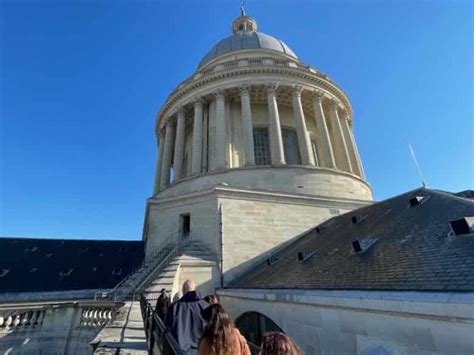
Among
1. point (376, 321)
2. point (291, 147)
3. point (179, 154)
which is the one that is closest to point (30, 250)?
point (179, 154)

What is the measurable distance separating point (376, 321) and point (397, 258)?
1996 mm

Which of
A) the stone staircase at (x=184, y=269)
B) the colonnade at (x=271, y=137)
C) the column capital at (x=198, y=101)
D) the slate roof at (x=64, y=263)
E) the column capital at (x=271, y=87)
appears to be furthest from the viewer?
the column capital at (x=198, y=101)

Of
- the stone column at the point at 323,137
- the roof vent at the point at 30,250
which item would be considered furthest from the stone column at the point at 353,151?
the roof vent at the point at 30,250

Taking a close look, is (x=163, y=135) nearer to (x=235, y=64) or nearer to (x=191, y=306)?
(x=235, y=64)

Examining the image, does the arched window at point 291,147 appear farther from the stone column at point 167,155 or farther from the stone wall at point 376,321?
the stone wall at point 376,321

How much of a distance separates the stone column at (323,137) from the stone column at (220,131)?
7.76 metres

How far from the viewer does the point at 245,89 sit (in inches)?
844

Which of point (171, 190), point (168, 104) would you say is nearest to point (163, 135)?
point (168, 104)

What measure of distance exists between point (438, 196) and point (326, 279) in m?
5.23

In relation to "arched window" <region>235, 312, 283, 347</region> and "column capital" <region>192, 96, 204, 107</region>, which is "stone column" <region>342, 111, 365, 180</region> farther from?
"arched window" <region>235, 312, 283, 347</region>

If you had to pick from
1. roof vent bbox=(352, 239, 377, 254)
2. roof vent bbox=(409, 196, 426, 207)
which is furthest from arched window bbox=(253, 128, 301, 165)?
roof vent bbox=(352, 239, 377, 254)

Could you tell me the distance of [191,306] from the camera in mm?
3645

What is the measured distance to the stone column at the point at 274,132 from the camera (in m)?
18.9

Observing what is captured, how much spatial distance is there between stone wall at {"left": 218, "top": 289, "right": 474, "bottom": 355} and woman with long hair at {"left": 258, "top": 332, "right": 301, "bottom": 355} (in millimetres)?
3385
